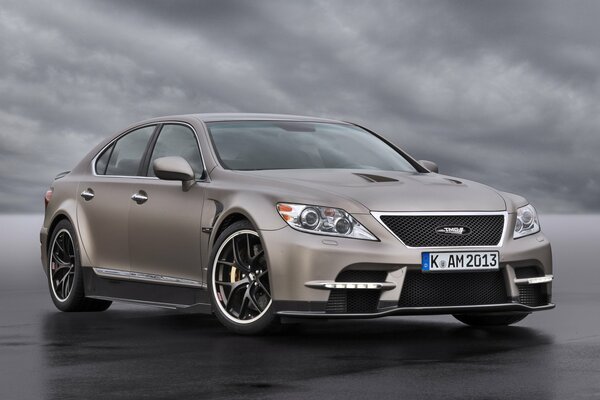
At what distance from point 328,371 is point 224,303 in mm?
2130

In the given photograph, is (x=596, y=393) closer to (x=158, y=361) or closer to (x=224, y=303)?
(x=158, y=361)

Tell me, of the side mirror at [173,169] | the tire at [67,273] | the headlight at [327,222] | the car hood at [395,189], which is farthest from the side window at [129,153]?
the headlight at [327,222]

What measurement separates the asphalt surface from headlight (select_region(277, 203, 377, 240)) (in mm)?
762

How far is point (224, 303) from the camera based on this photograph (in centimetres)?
941

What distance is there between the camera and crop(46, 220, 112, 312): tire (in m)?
11.5

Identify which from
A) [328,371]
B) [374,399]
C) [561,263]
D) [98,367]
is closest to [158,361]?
[98,367]

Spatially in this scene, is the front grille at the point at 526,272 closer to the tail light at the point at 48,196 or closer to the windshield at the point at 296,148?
the windshield at the point at 296,148

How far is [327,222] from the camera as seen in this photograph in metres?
8.90

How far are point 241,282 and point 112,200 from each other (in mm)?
2192

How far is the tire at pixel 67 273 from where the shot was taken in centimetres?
1150

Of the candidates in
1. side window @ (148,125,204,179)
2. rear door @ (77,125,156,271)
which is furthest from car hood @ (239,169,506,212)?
rear door @ (77,125,156,271)

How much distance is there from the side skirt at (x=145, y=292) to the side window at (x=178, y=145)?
3.10 feet

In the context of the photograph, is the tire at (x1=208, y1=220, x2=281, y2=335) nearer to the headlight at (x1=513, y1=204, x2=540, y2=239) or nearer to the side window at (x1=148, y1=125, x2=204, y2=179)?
the side window at (x1=148, y1=125, x2=204, y2=179)

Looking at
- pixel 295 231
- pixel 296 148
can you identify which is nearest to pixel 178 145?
pixel 296 148
